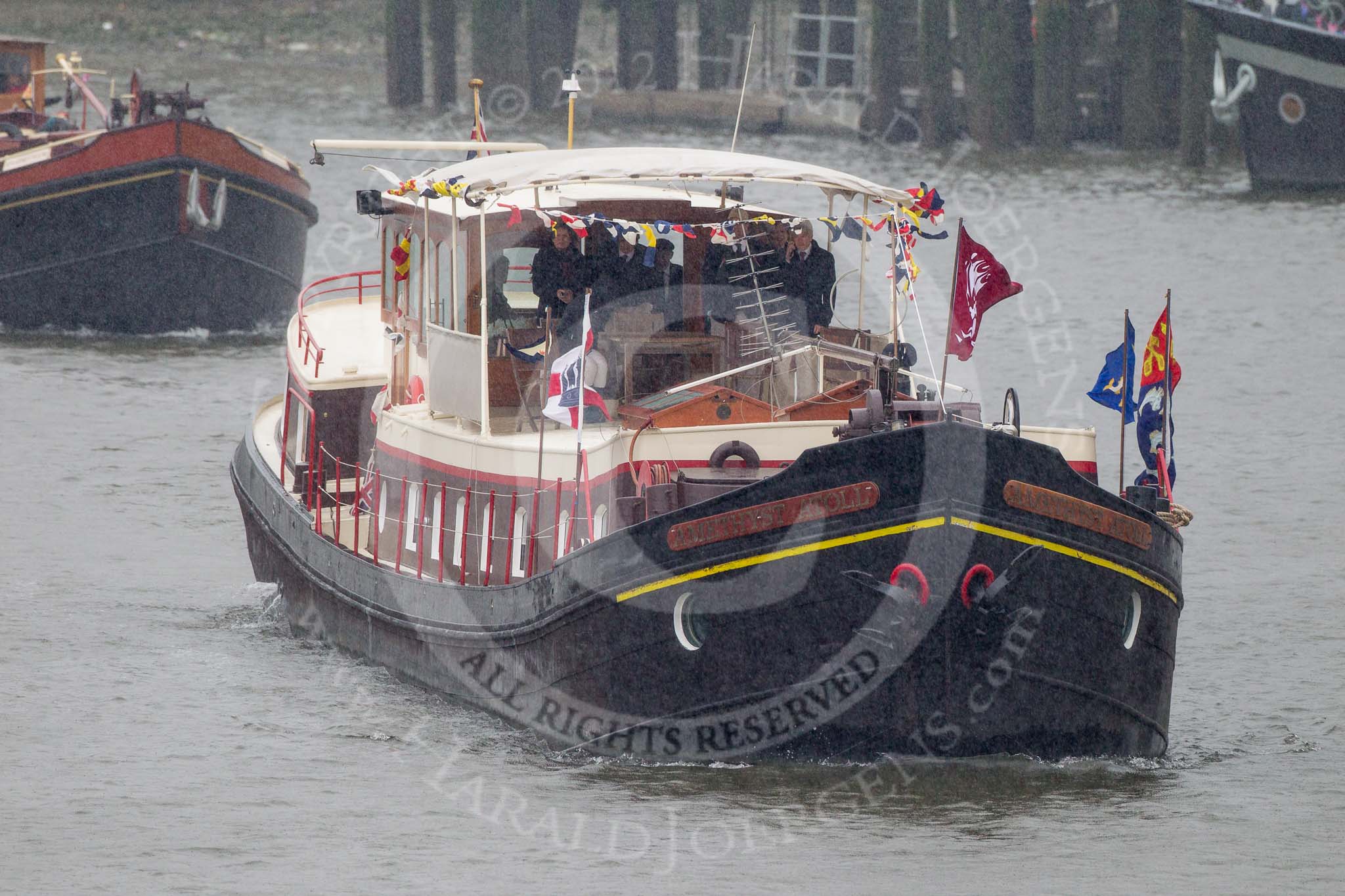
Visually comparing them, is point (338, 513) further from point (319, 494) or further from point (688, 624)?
point (688, 624)

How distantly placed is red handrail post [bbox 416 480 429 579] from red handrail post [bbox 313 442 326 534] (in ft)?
4.49

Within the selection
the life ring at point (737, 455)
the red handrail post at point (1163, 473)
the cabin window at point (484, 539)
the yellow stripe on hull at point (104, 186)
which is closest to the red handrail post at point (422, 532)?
the cabin window at point (484, 539)

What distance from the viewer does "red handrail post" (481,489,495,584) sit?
14.9 metres

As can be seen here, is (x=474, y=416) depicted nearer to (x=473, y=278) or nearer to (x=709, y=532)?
(x=473, y=278)

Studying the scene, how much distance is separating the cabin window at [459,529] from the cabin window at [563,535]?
0.97 meters

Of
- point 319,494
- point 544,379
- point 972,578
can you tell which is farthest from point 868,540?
point 319,494

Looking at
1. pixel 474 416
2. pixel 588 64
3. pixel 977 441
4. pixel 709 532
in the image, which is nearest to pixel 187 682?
pixel 474 416

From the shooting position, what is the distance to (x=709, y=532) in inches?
510

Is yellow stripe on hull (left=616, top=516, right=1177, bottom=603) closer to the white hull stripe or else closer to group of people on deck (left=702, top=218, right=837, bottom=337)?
group of people on deck (left=702, top=218, right=837, bottom=337)

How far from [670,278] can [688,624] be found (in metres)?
3.27

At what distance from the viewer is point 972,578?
42.2 ft

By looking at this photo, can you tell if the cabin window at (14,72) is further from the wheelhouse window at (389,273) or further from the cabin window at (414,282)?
the cabin window at (414,282)

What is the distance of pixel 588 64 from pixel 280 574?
176 ft

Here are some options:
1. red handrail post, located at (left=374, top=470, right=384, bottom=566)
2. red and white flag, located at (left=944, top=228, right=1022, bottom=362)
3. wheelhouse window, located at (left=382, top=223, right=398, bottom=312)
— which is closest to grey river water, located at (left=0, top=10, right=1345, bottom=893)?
red handrail post, located at (left=374, top=470, right=384, bottom=566)
